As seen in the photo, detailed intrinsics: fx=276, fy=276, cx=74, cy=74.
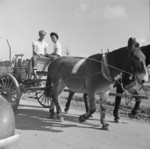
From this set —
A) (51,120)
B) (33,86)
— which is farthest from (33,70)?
(51,120)

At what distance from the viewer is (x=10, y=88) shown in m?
7.93

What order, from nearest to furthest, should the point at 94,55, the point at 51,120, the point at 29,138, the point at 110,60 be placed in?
1. the point at 29,138
2. the point at 110,60
3. the point at 94,55
4. the point at 51,120

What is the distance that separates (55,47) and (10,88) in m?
1.76

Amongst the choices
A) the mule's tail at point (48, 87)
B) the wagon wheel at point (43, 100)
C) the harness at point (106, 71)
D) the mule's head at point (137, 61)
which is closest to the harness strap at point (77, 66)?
the harness at point (106, 71)

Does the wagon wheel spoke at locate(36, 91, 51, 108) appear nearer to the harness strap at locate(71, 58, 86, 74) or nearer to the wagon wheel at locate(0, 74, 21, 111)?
the wagon wheel at locate(0, 74, 21, 111)

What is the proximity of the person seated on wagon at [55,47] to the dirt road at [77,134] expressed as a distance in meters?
1.80

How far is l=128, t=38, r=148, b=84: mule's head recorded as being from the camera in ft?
18.6

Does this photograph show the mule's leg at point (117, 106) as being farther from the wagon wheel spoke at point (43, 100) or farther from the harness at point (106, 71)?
the wagon wheel spoke at point (43, 100)

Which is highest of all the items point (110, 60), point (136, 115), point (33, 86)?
point (110, 60)

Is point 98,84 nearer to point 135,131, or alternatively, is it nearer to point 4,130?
point 135,131

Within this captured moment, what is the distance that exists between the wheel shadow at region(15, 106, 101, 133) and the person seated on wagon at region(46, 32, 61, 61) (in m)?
1.72

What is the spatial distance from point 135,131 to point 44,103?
400 centimetres

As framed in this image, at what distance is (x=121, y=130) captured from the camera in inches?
243

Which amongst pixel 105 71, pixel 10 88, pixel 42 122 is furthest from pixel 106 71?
pixel 10 88
